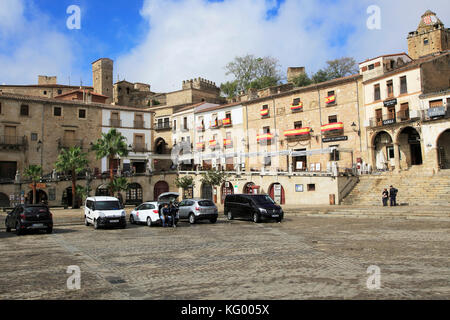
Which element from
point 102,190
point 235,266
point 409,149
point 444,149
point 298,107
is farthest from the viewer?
point 102,190

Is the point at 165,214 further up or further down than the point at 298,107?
further down

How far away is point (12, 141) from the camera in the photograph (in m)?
43.6

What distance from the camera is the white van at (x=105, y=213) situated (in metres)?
20.9

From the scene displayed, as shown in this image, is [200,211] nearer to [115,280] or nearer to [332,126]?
[115,280]

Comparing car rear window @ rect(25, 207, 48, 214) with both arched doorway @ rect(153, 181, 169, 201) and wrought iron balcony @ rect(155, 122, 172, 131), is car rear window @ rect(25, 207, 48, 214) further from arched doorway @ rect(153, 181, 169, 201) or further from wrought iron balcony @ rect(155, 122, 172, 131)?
wrought iron balcony @ rect(155, 122, 172, 131)

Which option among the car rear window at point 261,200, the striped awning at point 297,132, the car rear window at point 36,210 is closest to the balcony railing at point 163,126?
the striped awning at point 297,132

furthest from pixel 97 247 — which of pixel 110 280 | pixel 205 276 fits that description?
pixel 205 276

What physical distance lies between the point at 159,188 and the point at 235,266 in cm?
3978

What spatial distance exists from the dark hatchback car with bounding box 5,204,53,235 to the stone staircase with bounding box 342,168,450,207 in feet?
77.7

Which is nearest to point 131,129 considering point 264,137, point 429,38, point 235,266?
point 264,137

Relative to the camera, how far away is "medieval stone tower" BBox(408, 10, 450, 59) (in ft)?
195

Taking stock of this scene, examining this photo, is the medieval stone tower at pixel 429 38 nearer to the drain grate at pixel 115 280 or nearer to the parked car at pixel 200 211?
the parked car at pixel 200 211

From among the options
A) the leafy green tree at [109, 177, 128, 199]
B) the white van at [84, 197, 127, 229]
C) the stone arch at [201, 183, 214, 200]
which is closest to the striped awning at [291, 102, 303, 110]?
Answer: the stone arch at [201, 183, 214, 200]

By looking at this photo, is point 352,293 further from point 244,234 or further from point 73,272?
point 244,234
